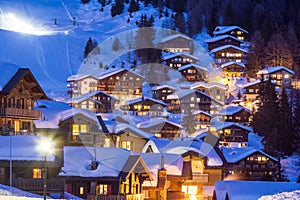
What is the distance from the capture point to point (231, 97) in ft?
266

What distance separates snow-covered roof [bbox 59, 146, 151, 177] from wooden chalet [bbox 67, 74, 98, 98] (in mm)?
52184

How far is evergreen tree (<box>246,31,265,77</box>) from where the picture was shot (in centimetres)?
8719

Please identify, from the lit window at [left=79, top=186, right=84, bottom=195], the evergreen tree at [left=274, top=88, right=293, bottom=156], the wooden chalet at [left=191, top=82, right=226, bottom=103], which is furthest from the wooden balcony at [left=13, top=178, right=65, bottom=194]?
the wooden chalet at [left=191, top=82, right=226, bottom=103]

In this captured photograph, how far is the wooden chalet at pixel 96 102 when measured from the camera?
72438 millimetres

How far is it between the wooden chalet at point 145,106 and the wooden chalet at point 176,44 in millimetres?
21858

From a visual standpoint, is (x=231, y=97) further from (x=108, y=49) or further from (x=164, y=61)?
(x=108, y=49)

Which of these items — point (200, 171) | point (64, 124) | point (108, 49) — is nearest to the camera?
point (64, 124)

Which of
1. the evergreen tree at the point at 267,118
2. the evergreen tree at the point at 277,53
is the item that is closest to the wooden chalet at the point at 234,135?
the evergreen tree at the point at 267,118

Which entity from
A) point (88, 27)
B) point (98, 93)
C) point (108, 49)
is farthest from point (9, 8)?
point (98, 93)

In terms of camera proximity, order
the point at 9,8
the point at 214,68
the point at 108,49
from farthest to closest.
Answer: the point at 9,8 < the point at 108,49 < the point at 214,68

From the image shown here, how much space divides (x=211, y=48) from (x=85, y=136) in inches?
2358

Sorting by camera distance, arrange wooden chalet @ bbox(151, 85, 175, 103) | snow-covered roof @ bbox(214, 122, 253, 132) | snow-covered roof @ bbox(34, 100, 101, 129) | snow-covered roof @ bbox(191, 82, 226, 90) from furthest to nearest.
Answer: wooden chalet @ bbox(151, 85, 175, 103) < snow-covered roof @ bbox(191, 82, 226, 90) < snow-covered roof @ bbox(214, 122, 253, 132) < snow-covered roof @ bbox(34, 100, 101, 129)

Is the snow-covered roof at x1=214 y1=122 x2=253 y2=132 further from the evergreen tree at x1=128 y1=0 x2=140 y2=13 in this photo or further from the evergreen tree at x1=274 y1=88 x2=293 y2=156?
the evergreen tree at x1=128 y1=0 x2=140 y2=13

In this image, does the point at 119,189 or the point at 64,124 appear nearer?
the point at 119,189
